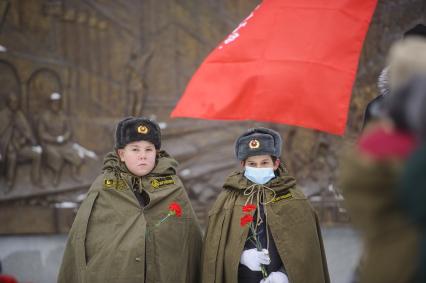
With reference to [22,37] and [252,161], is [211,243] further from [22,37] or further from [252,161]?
[22,37]

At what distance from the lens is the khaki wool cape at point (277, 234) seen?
402cm

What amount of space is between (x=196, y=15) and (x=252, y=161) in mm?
3122

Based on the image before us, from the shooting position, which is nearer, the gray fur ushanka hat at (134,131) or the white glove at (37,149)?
the gray fur ushanka hat at (134,131)

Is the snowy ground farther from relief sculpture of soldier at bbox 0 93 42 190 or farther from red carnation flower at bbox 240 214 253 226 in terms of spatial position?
red carnation flower at bbox 240 214 253 226

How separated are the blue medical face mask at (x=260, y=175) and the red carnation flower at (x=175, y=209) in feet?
1.68

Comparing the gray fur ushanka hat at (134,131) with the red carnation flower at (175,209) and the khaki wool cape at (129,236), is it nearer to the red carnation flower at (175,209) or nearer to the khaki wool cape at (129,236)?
the khaki wool cape at (129,236)

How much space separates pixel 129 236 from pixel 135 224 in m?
0.08

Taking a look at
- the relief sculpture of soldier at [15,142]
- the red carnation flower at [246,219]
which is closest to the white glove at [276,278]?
the red carnation flower at [246,219]

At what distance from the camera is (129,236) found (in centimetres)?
408

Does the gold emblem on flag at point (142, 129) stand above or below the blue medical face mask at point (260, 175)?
above

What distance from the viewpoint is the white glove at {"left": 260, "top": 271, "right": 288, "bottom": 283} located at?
12.8 feet

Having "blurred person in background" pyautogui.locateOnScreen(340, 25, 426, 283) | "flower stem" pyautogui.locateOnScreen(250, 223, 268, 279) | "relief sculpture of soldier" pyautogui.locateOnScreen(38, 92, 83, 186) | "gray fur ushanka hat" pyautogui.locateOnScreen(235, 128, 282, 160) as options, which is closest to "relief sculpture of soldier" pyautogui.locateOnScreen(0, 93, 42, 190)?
"relief sculpture of soldier" pyautogui.locateOnScreen(38, 92, 83, 186)

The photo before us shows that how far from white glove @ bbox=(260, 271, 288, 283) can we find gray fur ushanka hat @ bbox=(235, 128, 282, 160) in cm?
76

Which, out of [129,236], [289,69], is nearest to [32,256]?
[129,236]
